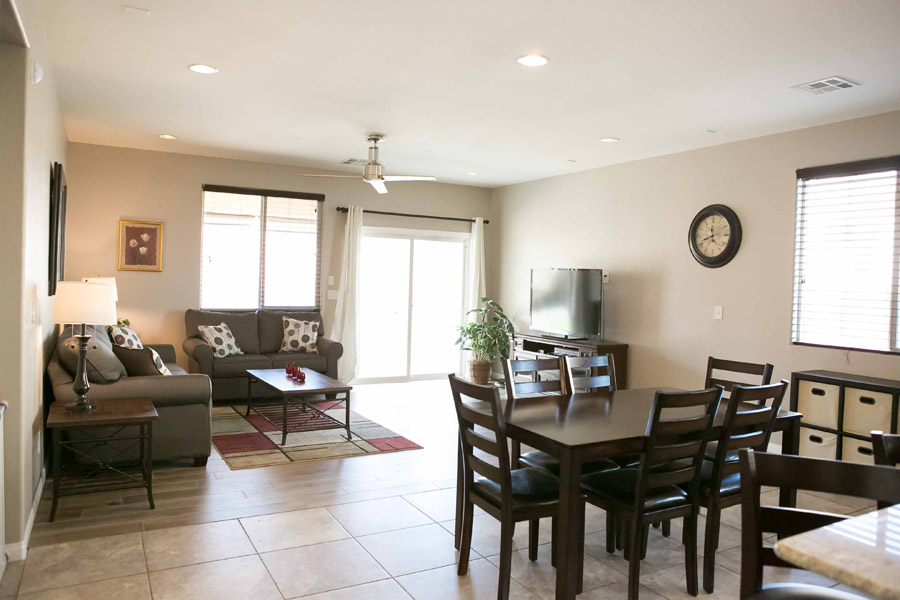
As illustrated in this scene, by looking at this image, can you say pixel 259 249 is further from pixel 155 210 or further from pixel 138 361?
pixel 138 361

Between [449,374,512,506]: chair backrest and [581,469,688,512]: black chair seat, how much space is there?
1.56ft

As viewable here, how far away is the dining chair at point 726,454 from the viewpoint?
2.81 meters

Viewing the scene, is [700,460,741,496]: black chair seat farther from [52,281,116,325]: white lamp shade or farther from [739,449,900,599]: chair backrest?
[52,281,116,325]: white lamp shade

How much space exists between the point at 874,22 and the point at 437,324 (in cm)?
642

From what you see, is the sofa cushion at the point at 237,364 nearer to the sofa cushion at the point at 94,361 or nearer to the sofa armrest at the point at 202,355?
the sofa armrest at the point at 202,355

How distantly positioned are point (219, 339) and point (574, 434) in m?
5.13

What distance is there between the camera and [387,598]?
2.76 meters

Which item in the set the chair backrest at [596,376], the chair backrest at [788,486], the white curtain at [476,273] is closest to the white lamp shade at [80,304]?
the chair backrest at [596,376]

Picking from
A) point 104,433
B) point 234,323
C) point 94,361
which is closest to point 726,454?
point 104,433

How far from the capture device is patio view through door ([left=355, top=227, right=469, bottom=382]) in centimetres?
841

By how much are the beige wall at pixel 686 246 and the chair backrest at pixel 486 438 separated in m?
3.42

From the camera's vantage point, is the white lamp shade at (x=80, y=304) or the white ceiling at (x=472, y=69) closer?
the white ceiling at (x=472, y=69)

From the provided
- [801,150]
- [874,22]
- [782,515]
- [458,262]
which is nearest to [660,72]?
[874,22]

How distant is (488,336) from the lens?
322 inches
